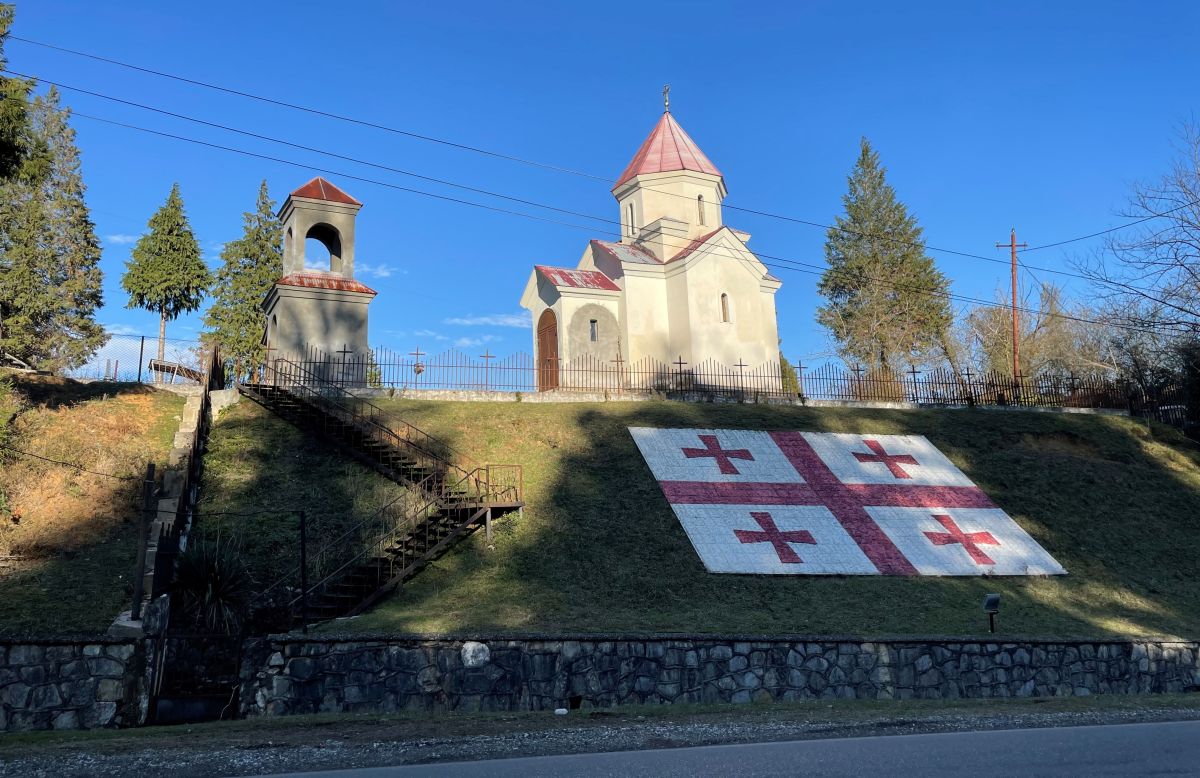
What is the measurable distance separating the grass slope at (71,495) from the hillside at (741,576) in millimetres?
1948

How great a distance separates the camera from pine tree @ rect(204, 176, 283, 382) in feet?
146

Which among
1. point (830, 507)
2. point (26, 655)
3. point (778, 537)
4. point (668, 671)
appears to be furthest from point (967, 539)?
point (26, 655)

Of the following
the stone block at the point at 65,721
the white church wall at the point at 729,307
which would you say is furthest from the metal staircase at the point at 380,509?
the white church wall at the point at 729,307

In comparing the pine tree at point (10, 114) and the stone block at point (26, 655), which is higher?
the pine tree at point (10, 114)

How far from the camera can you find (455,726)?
1138cm

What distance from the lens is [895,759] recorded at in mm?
8188

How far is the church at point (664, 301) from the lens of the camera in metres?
36.7

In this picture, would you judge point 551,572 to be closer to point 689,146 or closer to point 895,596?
point 895,596

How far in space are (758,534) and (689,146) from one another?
2603cm

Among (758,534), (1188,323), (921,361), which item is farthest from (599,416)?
(921,361)

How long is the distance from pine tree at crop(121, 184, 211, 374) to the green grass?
77.0 ft

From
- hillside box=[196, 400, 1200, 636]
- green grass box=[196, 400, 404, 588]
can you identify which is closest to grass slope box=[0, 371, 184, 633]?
green grass box=[196, 400, 404, 588]

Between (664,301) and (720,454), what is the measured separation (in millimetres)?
13816

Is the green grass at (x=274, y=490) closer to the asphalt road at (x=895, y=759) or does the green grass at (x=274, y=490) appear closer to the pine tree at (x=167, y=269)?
the asphalt road at (x=895, y=759)
